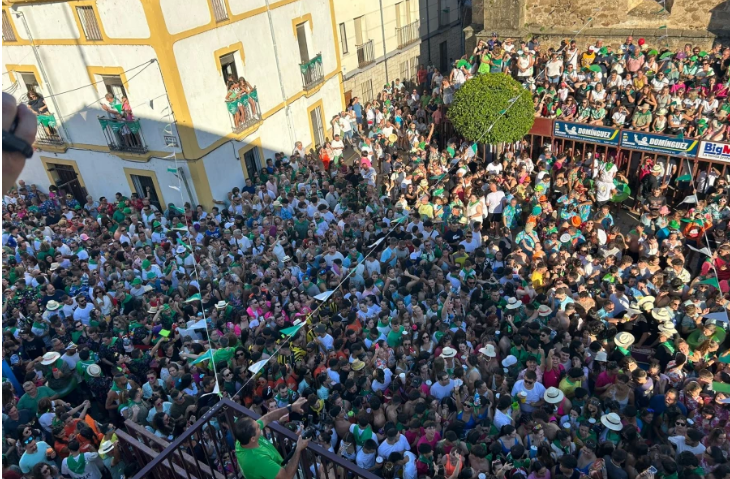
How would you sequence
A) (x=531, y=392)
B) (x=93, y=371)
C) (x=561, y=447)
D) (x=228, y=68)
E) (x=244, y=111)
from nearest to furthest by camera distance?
(x=561, y=447) → (x=531, y=392) → (x=93, y=371) → (x=228, y=68) → (x=244, y=111)

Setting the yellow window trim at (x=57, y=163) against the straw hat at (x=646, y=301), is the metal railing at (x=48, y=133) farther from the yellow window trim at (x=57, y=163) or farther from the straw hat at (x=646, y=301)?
the straw hat at (x=646, y=301)

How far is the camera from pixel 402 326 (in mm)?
7691

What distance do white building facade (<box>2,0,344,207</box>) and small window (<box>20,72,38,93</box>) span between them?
3cm

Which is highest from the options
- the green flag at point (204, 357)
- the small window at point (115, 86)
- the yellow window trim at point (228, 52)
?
the yellow window trim at point (228, 52)

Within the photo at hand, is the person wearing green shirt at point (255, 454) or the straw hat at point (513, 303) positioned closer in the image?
the person wearing green shirt at point (255, 454)

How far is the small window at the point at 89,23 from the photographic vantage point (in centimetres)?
1255

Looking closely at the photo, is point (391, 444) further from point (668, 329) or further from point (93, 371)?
point (93, 371)

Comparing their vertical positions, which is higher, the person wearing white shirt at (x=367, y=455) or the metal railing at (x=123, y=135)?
the metal railing at (x=123, y=135)

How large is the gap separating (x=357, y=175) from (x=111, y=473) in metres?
8.99

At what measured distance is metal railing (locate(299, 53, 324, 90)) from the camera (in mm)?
16844

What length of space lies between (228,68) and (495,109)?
6.83m

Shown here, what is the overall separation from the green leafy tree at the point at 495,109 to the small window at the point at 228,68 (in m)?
5.89

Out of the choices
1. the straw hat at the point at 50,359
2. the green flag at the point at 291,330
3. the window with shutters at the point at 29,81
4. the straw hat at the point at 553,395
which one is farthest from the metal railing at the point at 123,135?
the straw hat at the point at 553,395

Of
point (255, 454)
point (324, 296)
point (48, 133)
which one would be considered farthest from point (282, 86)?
point (255, 454)
